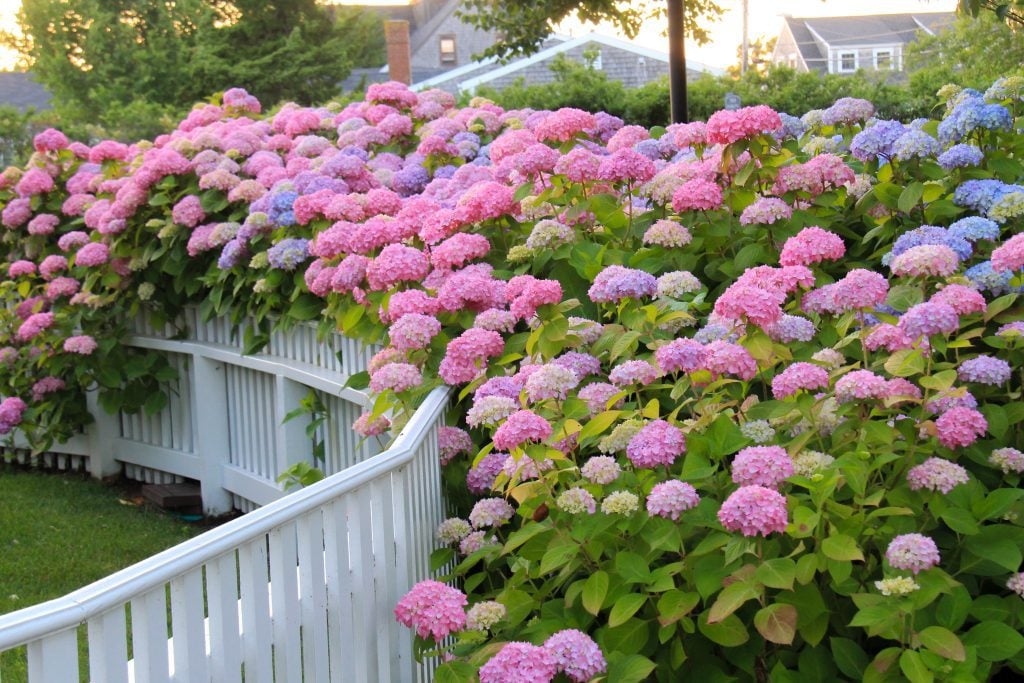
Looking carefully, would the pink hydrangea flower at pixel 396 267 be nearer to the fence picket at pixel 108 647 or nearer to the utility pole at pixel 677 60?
the fence picket at pixel 108 647

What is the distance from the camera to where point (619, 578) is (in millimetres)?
2785

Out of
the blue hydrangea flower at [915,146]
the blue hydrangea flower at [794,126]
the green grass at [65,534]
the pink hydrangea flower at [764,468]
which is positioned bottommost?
the green grass at [65,534]

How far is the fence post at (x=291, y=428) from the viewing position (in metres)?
5.83

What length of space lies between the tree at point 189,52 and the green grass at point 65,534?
96.2ft

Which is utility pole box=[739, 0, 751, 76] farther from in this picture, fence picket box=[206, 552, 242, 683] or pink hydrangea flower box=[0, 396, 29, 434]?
fence picket box=[206, 552, 242, 683]

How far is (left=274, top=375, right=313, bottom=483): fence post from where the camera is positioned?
5.83 m

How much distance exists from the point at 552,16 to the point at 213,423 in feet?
11.9

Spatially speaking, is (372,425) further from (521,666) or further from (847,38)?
(847,38)

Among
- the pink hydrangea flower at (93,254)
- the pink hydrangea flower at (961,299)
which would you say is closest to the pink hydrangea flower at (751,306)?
the pink hydrangea flower at (961,299)

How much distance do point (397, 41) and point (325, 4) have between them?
17.9 ft

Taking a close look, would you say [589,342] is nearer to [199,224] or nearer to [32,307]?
[199,224]

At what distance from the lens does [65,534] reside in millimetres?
6410

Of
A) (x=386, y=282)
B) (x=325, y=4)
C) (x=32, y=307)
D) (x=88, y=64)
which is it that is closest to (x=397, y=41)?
(x=325, y=4)

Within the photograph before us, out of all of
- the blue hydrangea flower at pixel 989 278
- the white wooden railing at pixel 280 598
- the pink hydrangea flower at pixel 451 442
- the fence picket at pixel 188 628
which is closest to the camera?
the white wooden railing at pixel 280 598
